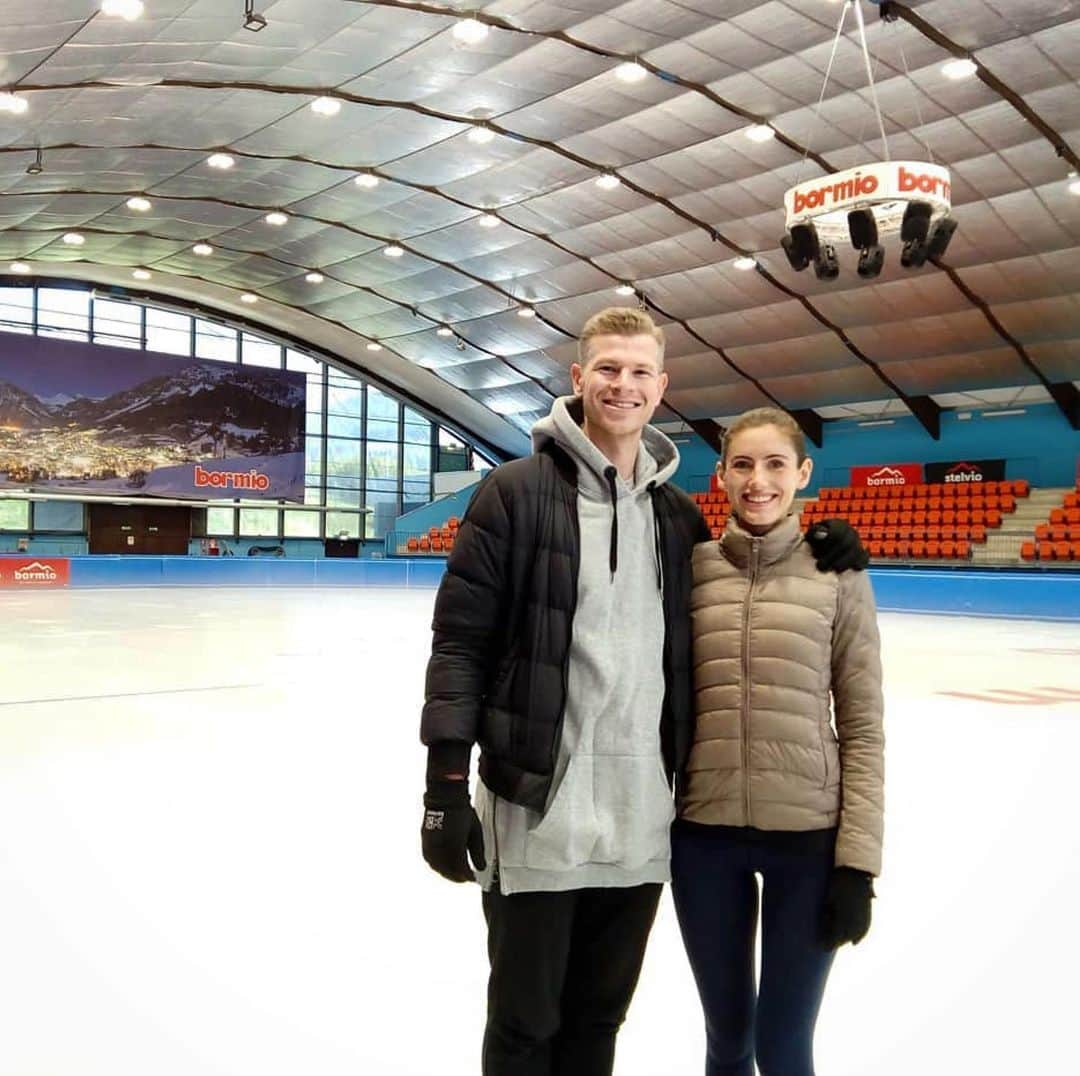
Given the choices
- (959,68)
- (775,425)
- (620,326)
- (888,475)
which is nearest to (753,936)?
(775,425)

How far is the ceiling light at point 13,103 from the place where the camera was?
16578 mm

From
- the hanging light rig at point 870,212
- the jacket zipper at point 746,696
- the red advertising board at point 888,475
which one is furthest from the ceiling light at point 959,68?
the jacket zipper at point 746,696

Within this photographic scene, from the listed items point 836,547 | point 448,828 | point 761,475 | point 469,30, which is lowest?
point 448,828

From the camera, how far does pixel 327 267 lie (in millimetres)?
29562

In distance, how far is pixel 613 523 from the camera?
1909 millimetres

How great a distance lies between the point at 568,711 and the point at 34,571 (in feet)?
74.5

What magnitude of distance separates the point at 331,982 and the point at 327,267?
1130 inches

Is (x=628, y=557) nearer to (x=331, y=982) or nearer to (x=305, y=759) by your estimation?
(x=331, y=982)

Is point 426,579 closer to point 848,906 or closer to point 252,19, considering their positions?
point 252,19

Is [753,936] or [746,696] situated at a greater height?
[746,696]

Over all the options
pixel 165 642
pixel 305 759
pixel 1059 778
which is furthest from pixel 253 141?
pixel 1059 778

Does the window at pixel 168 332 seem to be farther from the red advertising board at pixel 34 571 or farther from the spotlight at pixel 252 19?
the spotlight at pixel 252 19

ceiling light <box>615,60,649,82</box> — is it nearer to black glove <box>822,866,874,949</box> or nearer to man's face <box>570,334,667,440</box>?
man's face <box>570,334,667,440</box>

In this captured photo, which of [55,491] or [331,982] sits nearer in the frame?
[331,982]
